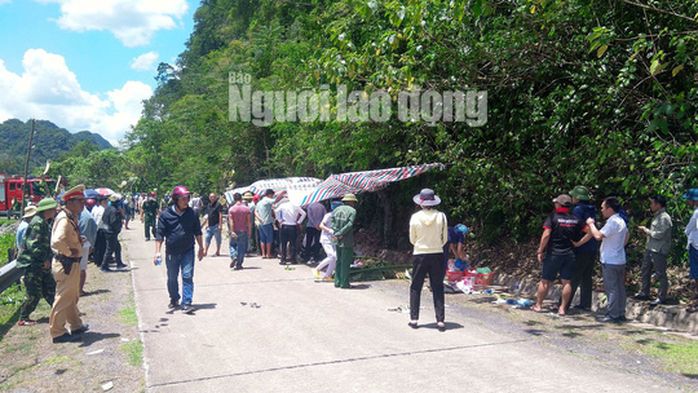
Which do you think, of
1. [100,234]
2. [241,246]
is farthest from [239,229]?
[100,234]

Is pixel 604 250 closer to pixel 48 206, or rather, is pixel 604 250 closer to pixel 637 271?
pixel 637 271

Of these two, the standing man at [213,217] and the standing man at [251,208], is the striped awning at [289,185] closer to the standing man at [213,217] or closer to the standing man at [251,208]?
the standing man at [251,208]

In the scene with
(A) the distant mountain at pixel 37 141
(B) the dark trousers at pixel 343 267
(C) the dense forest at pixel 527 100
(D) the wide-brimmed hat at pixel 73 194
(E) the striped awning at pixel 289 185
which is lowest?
(B) the dark trousers at pixel 343 267

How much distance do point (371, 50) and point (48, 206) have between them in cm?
557

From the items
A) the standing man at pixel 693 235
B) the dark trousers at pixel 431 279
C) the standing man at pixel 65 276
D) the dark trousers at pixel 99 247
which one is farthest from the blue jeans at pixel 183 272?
the standing man at pixel 693 235

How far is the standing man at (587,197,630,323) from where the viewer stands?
309 inches

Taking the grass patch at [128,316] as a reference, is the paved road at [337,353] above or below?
above

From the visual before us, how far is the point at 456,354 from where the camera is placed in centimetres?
618

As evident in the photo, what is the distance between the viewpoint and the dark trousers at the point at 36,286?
7383 millimetres

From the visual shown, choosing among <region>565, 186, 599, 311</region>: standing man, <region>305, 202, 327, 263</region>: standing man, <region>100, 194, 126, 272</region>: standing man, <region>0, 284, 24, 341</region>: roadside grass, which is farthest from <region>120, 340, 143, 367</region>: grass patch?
<region>305, 202, 327, 263</region>: standing man

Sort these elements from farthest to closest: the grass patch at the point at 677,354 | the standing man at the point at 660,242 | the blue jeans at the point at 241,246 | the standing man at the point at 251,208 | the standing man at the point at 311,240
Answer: the standing man at the point at 251,208, the standing man at the point at 311,240, the blue jeans at the point at 241,246, the standing man at the point at 660,242, the grass patch at the point at 677,354

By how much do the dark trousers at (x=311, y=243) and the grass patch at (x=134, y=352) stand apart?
25.0 ft

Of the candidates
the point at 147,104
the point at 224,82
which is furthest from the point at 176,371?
the point at 147,104

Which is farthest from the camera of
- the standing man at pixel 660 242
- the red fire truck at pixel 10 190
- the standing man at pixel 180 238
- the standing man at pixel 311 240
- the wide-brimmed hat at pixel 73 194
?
the red fire truck at pixel 10 190
